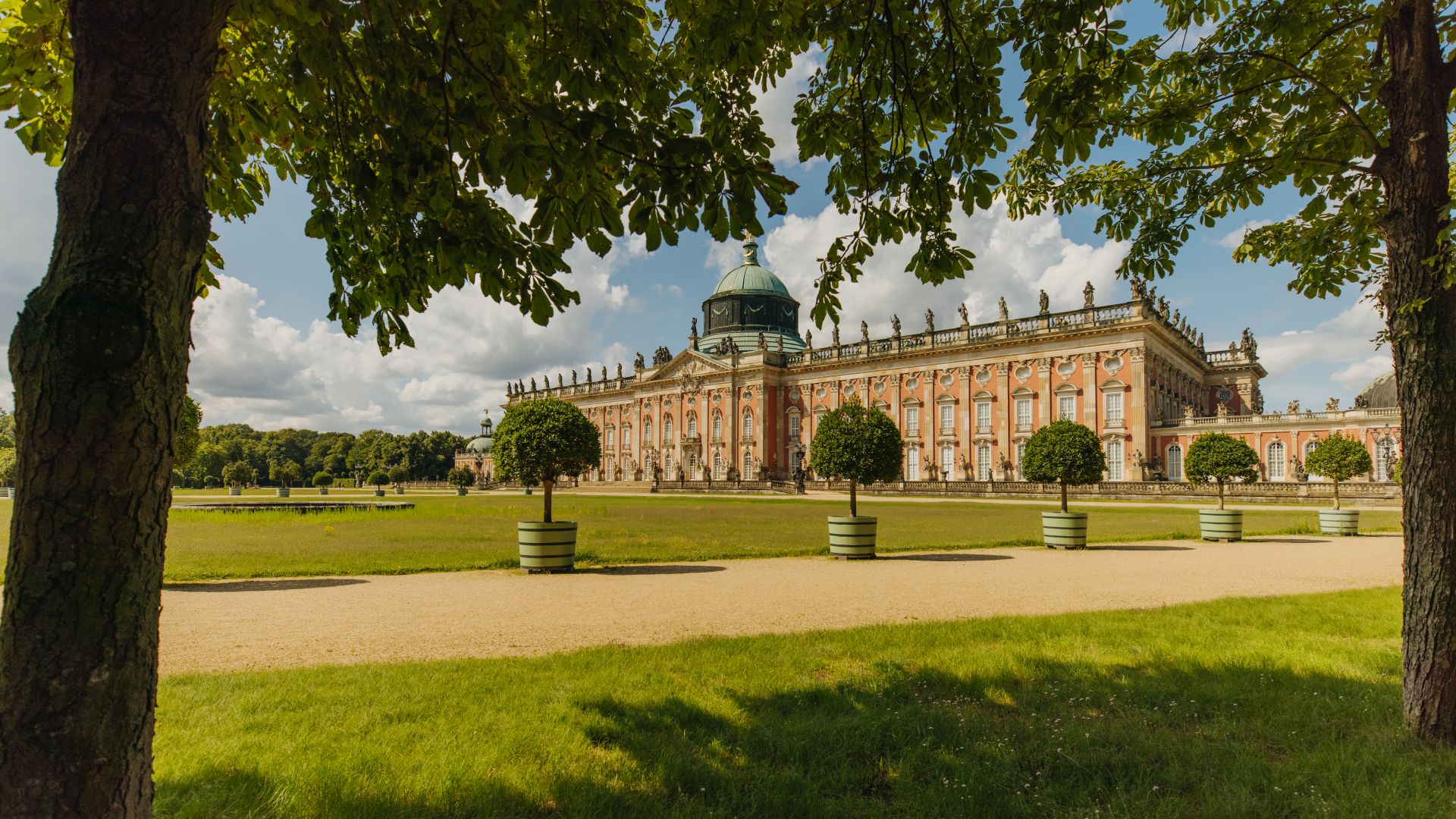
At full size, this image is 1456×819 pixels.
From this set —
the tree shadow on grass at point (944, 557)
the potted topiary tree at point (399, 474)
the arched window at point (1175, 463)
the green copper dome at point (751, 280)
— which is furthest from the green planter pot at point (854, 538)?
the potted topiary tree at point (399, 474)

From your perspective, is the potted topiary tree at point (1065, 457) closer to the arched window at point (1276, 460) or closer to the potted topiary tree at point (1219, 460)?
the potted topiary tree at point (1219, 460)

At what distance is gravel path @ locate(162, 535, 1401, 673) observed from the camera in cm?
596

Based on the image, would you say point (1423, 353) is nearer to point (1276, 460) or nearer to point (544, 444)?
point (544, 444)

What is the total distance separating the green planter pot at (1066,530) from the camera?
14.2 meters

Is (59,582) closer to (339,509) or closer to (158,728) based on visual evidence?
(158,728)

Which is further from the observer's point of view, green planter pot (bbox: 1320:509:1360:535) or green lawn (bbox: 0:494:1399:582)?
green planter pot (bbox: 1320:509:1360:535)

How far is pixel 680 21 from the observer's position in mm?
4457

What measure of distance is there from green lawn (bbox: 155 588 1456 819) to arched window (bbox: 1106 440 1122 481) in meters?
40.5

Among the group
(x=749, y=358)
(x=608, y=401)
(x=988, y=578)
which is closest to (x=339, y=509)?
(x=988, y=578)

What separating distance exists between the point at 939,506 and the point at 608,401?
47193 millimetres

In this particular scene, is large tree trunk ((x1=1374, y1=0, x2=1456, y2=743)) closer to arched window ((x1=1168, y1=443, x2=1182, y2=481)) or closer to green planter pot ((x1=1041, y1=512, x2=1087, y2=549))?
green planter pot ((x1=1041, y1=512, x2=1087, y2=549))

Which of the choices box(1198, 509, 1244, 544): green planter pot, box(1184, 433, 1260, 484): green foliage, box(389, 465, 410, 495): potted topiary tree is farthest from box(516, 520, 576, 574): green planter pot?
box(389, 465, 410, 495): potted topiary tree

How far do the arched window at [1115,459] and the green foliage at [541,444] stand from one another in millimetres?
38686

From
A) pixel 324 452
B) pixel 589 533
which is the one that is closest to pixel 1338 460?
pixel 589 533
